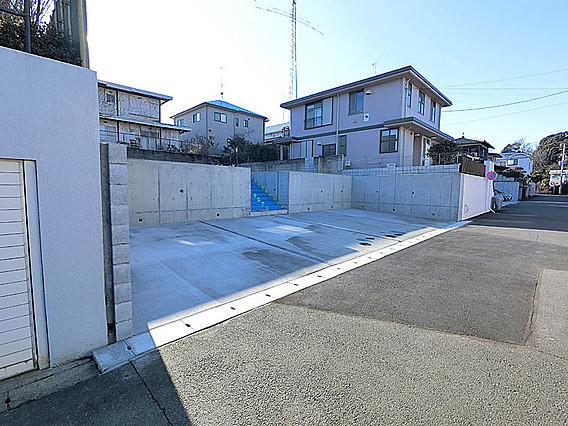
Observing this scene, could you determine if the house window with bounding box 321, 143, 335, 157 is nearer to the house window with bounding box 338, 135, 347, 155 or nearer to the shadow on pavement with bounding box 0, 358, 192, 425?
the house window with bounding box 338, 135, 347, 155

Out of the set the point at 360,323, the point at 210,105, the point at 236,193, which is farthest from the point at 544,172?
the point at 360,323

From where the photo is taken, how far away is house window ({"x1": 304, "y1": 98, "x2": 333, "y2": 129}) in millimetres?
18541

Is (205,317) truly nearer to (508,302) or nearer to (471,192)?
(508,302)

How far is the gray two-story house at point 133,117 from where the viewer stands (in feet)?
55.4

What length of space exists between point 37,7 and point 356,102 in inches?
673

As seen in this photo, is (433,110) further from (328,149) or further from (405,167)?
(405,167)

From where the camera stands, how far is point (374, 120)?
53.6 feet

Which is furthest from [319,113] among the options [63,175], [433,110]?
[63,175]

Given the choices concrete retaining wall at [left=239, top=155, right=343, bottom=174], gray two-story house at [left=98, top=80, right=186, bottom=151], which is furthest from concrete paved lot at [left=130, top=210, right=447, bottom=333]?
gray two-story house at [left=98, top=80, right=186, bottom=151]

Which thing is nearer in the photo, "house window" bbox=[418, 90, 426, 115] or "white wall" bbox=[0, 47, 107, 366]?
"white wall" bbox=[0, 47, 107, 366]

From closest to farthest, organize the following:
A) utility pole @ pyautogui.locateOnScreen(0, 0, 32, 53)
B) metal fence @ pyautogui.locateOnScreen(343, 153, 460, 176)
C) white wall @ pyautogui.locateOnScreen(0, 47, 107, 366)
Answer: white wall @ pyautogui.locateOnScreen(0, 47, 107, 366), utility pole @ pyautogui.locateOnScreen(0, 0, 32, 53), metal fence @ pyautogui.locateOnScreen(343, 153, 460, 176)

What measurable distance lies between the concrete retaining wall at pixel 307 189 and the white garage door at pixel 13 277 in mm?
10690

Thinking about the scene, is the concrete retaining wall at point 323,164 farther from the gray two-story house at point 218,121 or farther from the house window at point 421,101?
the gray two-story house at point 218,121

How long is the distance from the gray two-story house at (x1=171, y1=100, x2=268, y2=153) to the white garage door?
21327 millimetres
